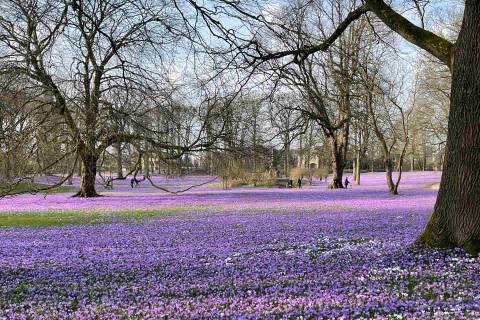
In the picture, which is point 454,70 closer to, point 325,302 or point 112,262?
point 325,302

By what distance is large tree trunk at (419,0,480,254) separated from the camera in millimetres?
7023

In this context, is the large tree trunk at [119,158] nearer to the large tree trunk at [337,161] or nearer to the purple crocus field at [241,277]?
the purple crocus field at [241,277]

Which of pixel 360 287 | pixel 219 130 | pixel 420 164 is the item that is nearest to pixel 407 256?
pixel 360 287

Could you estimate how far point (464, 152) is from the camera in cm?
712

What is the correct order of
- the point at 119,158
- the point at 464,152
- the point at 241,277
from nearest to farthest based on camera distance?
the point at 241,277, the point at 464,152, the point at 119,158

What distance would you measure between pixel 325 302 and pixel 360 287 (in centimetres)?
74

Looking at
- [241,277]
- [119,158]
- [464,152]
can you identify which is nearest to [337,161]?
[119,158]

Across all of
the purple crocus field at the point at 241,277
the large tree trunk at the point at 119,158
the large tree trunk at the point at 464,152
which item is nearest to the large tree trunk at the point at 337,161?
the purple crocus field at the point at 241,277

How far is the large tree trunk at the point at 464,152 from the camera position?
7.02 meters

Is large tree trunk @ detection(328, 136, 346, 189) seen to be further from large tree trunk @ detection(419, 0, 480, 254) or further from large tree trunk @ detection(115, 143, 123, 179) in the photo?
large tree trunk @ detection(419, 0, 480, 254)

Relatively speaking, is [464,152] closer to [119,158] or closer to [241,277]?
[241,277]

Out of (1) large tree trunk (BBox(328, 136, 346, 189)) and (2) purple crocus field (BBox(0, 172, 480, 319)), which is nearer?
(2) purple crocus field (BBox(0, 172, 480, 319))

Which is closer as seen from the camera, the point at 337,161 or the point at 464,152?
the point at 464,152

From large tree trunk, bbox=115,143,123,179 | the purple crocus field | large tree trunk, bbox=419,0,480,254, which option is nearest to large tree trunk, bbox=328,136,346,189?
the purple crocus field
